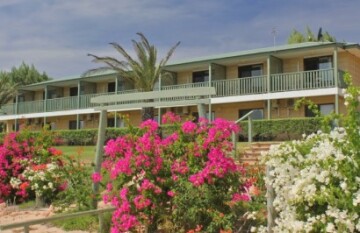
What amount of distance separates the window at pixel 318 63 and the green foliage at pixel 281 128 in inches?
193

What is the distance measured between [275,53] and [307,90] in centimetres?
308

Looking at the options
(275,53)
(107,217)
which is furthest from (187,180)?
(275,53)

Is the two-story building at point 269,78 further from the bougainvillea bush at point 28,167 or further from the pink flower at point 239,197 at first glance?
the pink flower at point 239,197

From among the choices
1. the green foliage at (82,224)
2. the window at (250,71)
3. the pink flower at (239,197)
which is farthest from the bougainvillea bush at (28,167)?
the window at (250,71)

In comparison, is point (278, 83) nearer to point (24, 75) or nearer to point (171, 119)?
point (171, 119)

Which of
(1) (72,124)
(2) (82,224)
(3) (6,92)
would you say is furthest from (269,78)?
(3) (6,92)

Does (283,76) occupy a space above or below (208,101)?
above

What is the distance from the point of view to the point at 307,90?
2522cm

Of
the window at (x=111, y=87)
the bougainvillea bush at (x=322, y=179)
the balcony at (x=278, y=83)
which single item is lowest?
the bougainvillea bush at (x=322, y=179)

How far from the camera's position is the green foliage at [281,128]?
23.4 meters

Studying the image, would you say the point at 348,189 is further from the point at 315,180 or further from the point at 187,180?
the point at 187,180

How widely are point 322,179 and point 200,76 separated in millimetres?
28384

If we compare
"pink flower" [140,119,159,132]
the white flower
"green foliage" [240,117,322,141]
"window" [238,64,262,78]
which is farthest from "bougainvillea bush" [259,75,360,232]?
"window" [238,64,262,78]

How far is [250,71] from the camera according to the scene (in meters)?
30.3
